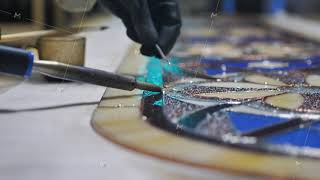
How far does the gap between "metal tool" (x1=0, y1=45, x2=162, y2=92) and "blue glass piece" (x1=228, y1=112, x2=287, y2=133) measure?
18 cm

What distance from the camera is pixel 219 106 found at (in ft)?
2.21

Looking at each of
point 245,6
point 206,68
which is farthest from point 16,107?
point 245,6

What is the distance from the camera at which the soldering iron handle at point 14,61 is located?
0.58 meters

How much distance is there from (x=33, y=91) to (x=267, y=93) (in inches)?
17.3

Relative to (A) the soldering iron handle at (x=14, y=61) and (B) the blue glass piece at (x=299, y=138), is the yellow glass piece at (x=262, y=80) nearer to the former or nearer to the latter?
(B) the blue glass piece at (x=299, y=138)

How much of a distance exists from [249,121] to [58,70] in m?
0.30

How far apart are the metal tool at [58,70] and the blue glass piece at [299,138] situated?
28 centimetres

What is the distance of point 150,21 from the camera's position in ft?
2.97

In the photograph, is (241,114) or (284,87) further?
(284,87)

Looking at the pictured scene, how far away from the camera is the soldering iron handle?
22.9 inches

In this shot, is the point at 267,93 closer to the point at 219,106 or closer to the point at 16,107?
the point at 219,106

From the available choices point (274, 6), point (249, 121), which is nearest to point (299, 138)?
point (249, 121)

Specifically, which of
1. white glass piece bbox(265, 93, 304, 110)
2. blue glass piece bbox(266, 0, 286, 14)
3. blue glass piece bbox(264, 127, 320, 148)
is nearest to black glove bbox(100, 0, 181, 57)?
white glass piece bbox(265, 93, 304, 110)

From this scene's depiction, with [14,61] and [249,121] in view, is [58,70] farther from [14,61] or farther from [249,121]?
[249,121]
